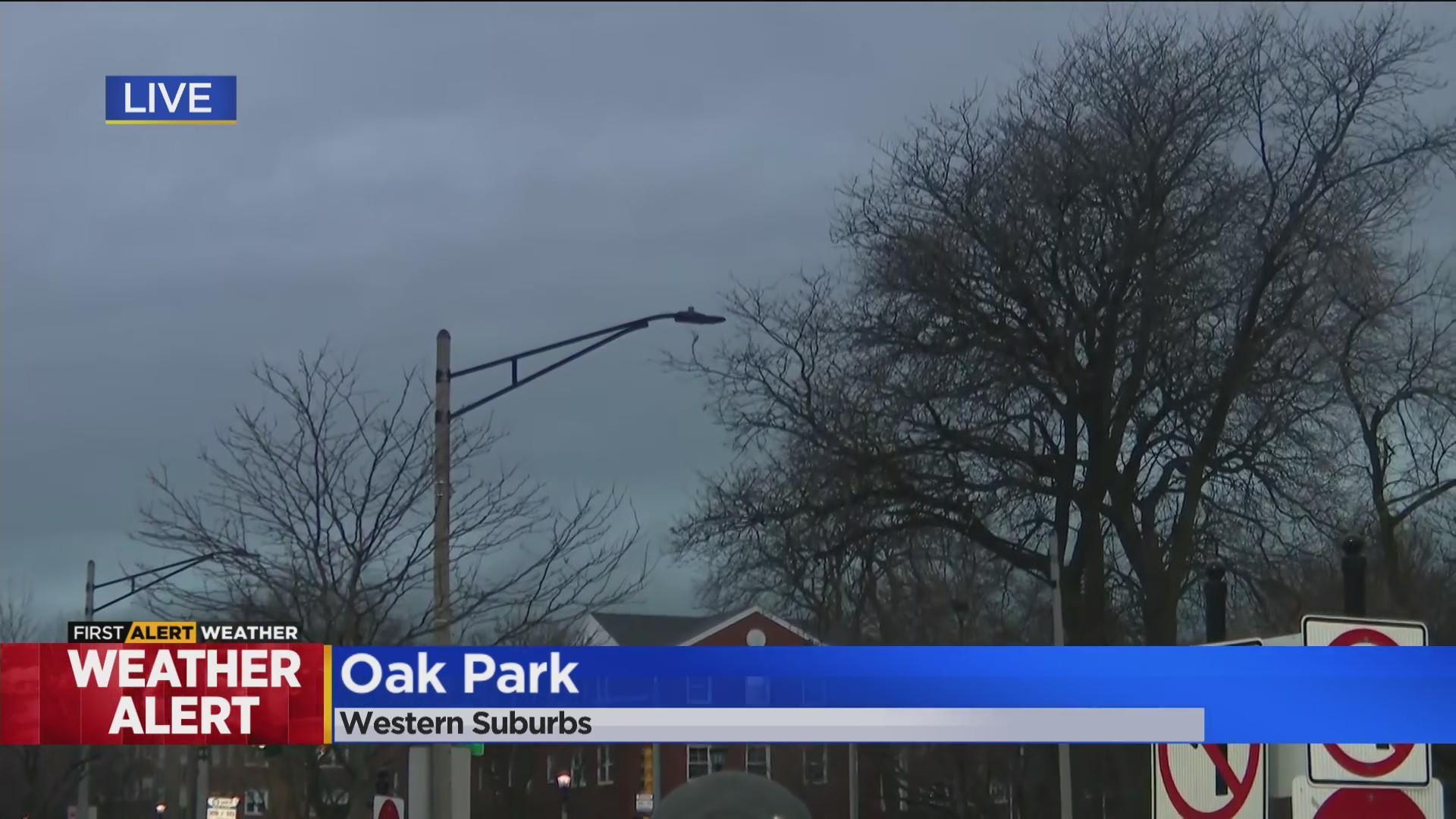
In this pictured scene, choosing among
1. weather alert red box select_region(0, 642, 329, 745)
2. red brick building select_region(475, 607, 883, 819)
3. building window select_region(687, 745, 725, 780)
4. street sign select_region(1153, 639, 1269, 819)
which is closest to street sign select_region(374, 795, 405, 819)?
weather alert red box select_region(0, 642, 329, 745)

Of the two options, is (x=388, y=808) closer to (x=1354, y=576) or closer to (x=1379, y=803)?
(x=1354, y=576)

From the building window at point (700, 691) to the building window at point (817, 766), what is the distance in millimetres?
64996

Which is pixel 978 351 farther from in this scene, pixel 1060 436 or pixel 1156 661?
pixel 1156 661

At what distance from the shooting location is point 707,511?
26.8 metres

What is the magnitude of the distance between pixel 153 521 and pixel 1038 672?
51.7 ft

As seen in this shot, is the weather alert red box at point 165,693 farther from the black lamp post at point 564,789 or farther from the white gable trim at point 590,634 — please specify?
the black lamp post at point 564,789

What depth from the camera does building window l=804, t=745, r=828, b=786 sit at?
250ft

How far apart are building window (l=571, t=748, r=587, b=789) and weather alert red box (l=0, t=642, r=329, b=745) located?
229ft

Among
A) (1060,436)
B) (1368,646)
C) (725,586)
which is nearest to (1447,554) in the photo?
(1060,436)

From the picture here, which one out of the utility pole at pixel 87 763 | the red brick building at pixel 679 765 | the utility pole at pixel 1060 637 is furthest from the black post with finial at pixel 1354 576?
the red brick building at pixel 679 765

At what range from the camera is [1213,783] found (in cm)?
776

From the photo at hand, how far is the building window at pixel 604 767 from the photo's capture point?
83.1 m

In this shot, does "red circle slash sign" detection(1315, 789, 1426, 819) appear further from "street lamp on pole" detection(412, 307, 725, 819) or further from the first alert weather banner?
"street lamp on pole" detection(412, 307, 725, 819)

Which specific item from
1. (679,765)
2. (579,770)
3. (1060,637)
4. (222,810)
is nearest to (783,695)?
(1060,637)
